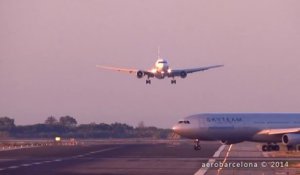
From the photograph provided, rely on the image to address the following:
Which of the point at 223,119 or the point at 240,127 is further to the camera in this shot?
the point at 240,127

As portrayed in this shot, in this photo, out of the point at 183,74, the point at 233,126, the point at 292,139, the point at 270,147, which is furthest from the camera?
the point at 183,74

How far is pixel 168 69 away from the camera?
263ft

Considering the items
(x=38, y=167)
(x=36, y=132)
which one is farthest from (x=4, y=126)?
(x=38, y=167)

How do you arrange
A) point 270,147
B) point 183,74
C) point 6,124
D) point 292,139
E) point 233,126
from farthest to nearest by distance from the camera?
point 6,124 < point 183,74 < point 270,147 < point 233,126 < point 292,139

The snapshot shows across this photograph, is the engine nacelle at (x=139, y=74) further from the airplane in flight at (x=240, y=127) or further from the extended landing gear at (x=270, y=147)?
the extended landing gear at (x=270, y=147)

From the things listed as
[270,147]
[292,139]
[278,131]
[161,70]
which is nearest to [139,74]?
[161,70]

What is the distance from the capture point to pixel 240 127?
247 ft

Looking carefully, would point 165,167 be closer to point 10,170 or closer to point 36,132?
point 10,170

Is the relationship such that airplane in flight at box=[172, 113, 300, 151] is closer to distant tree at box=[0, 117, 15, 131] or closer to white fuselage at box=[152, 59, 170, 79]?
white fuselage at box=[152, 59, 170, 79]

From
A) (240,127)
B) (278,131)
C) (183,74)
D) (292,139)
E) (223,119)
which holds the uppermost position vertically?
(183,74)

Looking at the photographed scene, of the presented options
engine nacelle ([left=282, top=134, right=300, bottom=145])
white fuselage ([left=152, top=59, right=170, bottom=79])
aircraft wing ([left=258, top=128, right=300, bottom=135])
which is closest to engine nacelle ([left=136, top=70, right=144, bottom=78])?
white fuselage ([left=152, top=59, right=170, bottom=79])

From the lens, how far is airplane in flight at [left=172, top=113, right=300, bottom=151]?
244 feet

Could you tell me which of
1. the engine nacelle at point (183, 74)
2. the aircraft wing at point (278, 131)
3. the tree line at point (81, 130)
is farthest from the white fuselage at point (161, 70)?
the tree line at point (81, 130)

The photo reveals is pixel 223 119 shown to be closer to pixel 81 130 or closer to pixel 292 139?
pixel 292 139
